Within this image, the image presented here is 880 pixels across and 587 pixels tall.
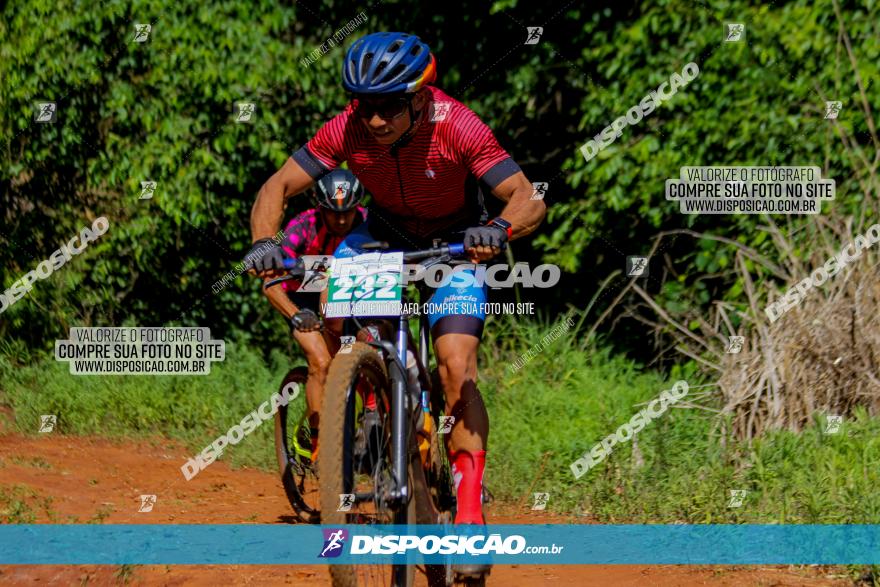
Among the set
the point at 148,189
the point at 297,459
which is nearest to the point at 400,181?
the point at 297,459

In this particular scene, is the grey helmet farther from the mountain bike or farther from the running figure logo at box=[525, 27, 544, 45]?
the running figure logo at box=[525, 27, 544, 45]

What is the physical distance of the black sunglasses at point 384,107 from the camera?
4.98 meters

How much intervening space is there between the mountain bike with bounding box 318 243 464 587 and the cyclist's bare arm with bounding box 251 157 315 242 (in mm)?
535

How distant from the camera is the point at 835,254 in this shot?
7688 millimetres

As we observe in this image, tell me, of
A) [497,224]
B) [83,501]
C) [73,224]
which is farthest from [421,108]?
[73,224]

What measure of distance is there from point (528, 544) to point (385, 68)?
2.71 meters

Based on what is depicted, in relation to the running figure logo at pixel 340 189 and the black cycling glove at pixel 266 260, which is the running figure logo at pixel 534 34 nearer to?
the running figure logo at pixel 340 189

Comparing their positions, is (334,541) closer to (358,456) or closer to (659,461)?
(358,456)

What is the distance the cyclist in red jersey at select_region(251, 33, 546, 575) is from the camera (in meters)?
4.97

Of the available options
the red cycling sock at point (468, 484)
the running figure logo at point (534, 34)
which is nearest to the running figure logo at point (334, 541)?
the red cycling sock at point (468, 484)

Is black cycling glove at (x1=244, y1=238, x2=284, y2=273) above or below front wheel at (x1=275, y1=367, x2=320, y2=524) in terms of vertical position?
above

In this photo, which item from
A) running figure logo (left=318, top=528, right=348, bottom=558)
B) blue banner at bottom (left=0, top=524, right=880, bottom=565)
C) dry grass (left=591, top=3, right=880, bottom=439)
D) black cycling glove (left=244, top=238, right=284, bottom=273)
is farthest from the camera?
dry grass (left=591, top=3, right=880, bottom=439)

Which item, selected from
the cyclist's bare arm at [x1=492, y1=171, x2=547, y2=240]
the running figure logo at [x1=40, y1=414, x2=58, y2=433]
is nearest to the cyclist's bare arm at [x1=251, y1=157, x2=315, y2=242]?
the cyclist's bare arm at [x1=492, y1=171, x2=547, y2=240]

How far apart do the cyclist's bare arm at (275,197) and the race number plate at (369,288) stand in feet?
2.02
